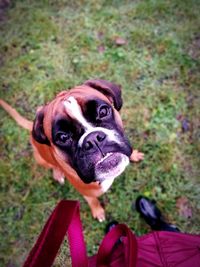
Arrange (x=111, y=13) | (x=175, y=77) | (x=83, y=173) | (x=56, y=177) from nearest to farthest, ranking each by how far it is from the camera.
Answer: (x=83, y=173) → (x=56, y=177) → (x=175, y=77) → (x=111, y=13)

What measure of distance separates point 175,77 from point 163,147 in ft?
2.53

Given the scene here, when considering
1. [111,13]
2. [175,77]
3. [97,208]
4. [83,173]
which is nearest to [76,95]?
[83,173]

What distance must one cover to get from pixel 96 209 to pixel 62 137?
1.05 m

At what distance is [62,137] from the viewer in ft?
7.63

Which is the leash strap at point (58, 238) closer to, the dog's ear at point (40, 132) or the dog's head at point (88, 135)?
the dog's head at point (88, 135)

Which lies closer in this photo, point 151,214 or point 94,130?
point 94,130

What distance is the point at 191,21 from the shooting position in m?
3.89

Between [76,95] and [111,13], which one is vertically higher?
[76,95]

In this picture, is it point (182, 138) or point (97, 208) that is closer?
point (97, 208)

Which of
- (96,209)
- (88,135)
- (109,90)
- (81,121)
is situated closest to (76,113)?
(81,121)

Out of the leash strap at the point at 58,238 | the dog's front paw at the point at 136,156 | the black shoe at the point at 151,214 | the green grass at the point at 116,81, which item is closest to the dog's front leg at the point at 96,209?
the green grass at the point at 116,81

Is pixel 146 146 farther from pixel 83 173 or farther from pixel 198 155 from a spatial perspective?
pixel 83 173

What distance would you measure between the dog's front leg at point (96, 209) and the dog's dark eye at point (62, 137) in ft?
2.89

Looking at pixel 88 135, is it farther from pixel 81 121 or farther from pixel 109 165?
pixel 109 165
